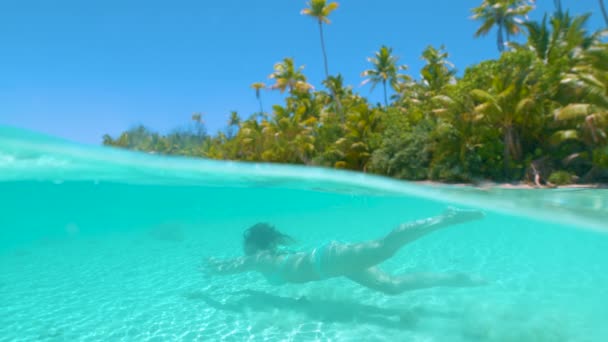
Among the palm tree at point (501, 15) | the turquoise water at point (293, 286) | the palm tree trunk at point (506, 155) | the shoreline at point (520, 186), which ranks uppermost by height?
the palm tree at point (501, 15)

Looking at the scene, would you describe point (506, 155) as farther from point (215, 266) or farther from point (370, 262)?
Answer: point (215, 266)

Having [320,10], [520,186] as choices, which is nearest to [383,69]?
[320,10]

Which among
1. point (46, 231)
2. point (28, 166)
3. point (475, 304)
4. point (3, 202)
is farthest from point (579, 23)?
point (46, 231)

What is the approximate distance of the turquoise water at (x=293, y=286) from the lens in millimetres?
6277

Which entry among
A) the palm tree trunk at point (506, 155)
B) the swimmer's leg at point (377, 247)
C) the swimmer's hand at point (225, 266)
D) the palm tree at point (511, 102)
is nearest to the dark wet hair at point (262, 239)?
the swimmer's hand at point (225, 266)

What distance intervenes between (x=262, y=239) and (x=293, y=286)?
1.21 meters

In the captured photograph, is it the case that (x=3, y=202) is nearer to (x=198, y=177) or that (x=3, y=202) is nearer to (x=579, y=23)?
(x=198, y=177)

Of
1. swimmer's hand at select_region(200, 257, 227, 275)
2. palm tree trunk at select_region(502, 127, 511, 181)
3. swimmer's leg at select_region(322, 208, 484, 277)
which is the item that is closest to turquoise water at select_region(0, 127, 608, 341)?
swimmer's hand at select_region(200, 257, 227, 275)

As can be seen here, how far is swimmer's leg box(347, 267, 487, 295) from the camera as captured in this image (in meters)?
6.56

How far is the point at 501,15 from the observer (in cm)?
3500

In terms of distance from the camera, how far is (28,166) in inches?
494

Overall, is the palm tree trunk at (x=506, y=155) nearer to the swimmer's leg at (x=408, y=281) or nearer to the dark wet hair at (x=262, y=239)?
the swimmer's leg at (x=408, y=281)

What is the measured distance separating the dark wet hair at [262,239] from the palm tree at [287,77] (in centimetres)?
3149

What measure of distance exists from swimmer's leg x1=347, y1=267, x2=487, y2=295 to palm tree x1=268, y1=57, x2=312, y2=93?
3304 centimetres
